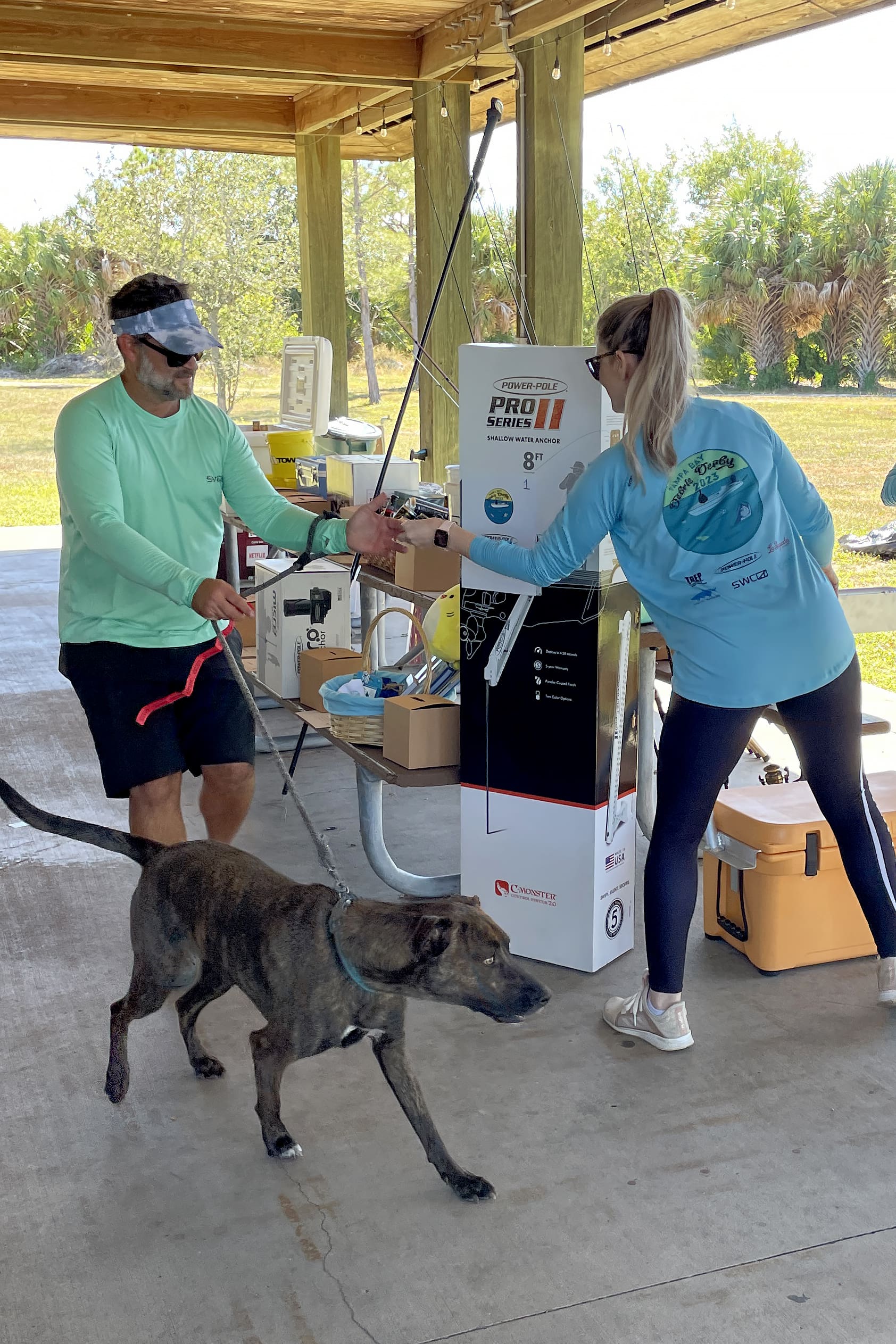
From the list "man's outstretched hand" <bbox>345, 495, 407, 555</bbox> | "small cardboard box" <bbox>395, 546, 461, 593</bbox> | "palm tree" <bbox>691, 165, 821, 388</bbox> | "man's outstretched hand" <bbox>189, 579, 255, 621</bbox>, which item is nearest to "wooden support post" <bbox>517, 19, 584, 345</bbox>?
"small cardboard box" <bbox>395, 546, 461, 593</bbox>

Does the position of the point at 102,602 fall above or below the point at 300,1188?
above

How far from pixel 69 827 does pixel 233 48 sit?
5521 mm

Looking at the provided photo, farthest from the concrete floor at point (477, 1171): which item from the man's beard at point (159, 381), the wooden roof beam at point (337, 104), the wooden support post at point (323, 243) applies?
the wooden support post at point (323, 243)

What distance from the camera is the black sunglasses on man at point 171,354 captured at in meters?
2.82

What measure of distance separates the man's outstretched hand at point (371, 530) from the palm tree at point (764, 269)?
33.5 feet

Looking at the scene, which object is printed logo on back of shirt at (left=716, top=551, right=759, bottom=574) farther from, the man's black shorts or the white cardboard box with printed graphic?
the man's black shorts

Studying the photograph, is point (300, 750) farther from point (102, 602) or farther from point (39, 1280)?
point (39, 1280)

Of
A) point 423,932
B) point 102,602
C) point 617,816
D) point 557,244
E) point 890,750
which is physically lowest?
point 890,750

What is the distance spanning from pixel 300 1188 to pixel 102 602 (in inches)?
52.3

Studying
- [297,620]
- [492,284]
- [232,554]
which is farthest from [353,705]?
[492,284]

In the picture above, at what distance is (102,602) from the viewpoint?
291 cm

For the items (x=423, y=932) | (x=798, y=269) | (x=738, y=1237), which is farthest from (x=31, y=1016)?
(x=798, y=269)

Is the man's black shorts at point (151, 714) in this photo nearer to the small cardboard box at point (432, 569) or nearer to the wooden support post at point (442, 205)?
the small cardboard box at point (432, 569)

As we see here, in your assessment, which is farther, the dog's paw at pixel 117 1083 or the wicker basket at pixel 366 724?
the wicker basket at pixel 366 724
